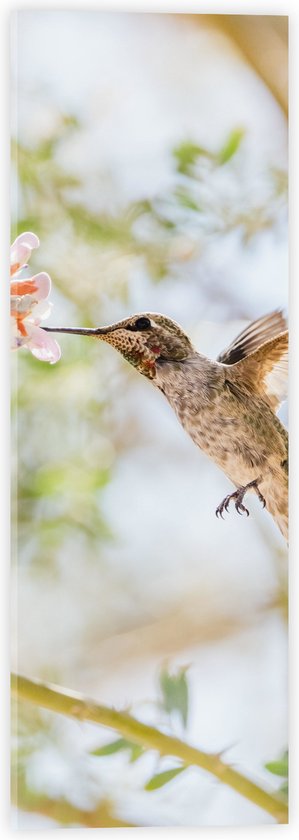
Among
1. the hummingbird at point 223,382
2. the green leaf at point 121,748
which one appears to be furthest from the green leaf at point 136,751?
the hummingbird at point 223,382

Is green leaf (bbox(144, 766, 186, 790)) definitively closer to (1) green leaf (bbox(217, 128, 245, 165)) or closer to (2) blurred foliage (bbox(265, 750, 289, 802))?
(2) blurred foliage (bbox(265, 750, 289, 802))

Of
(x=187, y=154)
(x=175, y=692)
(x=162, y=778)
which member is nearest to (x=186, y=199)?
(x=187, y=154)

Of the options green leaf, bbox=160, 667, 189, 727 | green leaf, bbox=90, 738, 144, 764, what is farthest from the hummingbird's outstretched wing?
green leaf, bbox=90, 738, 144, 764

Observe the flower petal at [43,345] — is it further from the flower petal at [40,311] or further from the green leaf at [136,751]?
the green leaf at [136,751]

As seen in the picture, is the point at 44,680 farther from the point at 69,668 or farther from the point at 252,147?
the point at 252,147

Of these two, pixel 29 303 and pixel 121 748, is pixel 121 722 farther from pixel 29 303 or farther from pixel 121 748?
pixel 29 303

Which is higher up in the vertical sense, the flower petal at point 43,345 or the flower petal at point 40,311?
the flower petal at point 40,311

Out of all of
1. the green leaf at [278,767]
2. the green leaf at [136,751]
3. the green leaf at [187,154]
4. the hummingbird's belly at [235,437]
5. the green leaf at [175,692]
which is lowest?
the green leaf at [278,767]
